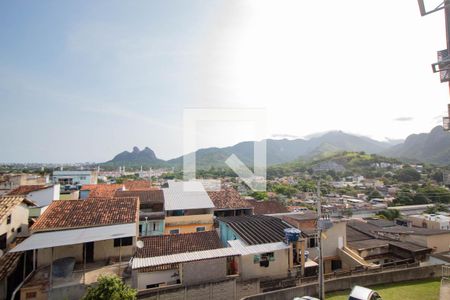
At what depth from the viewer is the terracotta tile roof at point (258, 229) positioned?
1180 centimetres

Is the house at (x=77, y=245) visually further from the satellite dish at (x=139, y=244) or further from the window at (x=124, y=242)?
the satellite dish at (x=139, y=244)

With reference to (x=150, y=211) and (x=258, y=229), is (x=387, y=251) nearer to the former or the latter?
(x=258, y=229)

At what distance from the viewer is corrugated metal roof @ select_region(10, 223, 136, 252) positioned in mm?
9953

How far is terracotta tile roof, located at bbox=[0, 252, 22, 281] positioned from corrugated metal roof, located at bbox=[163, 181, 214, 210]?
8.57 m

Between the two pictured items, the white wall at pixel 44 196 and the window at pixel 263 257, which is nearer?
the window at pixel 263 257

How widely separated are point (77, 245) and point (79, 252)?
0.36 metres

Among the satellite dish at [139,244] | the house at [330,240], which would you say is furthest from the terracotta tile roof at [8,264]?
the house at [330,240]

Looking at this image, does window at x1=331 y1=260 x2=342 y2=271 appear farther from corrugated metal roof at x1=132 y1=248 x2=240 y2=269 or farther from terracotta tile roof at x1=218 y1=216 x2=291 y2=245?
corrugated metal roof at x1=132 y1=248 x2=240 y2=269

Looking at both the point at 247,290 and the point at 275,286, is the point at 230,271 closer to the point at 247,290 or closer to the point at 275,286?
the point at 247,290

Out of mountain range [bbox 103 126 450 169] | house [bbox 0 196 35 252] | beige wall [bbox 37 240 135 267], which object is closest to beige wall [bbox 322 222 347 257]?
beige wall [bbox 37 240 135 267]

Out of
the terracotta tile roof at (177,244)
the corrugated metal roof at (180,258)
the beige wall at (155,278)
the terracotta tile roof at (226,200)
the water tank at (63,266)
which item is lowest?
the beige wall at (155,278)

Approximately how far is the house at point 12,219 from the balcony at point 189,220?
8.79m

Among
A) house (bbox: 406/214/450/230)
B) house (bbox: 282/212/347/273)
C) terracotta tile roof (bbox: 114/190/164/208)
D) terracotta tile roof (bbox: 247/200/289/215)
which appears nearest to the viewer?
house (bbox: 282/212/347/273)

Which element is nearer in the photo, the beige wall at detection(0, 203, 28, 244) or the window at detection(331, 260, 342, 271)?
the beige wall at detection(0, 203, 28, 244)
